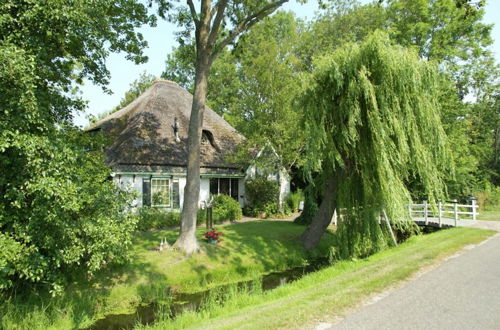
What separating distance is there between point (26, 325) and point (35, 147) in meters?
3.70

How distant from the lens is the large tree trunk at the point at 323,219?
1273cm

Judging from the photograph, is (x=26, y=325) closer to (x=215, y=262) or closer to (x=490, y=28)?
(x=215, y=262)

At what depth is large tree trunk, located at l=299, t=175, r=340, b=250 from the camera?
12.7 meters

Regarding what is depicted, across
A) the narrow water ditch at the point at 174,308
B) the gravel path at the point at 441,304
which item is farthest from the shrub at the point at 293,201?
the gravel path at the point at 441,304

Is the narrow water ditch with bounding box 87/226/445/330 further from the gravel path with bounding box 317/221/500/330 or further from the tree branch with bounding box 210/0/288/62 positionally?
the tree branch with bounding box 210/0/288/62

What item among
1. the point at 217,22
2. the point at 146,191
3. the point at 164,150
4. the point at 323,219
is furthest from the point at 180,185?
the point at 217,22

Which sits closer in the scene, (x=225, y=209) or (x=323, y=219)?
(x=323, y=219)

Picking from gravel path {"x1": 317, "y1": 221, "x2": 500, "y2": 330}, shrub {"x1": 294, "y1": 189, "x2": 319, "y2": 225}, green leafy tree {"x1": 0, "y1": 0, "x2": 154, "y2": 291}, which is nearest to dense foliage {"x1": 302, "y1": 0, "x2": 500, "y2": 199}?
shrub {"x1": 294, "y1": 189, "x2": 319, "y2": 225}

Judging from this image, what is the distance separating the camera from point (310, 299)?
6.17m

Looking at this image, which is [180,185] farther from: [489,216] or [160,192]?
[489,216]

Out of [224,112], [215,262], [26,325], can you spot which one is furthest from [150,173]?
[224,112]

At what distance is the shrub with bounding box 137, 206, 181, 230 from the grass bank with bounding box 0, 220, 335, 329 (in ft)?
3.50

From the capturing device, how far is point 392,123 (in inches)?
414

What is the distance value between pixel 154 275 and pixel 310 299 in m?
5.12
